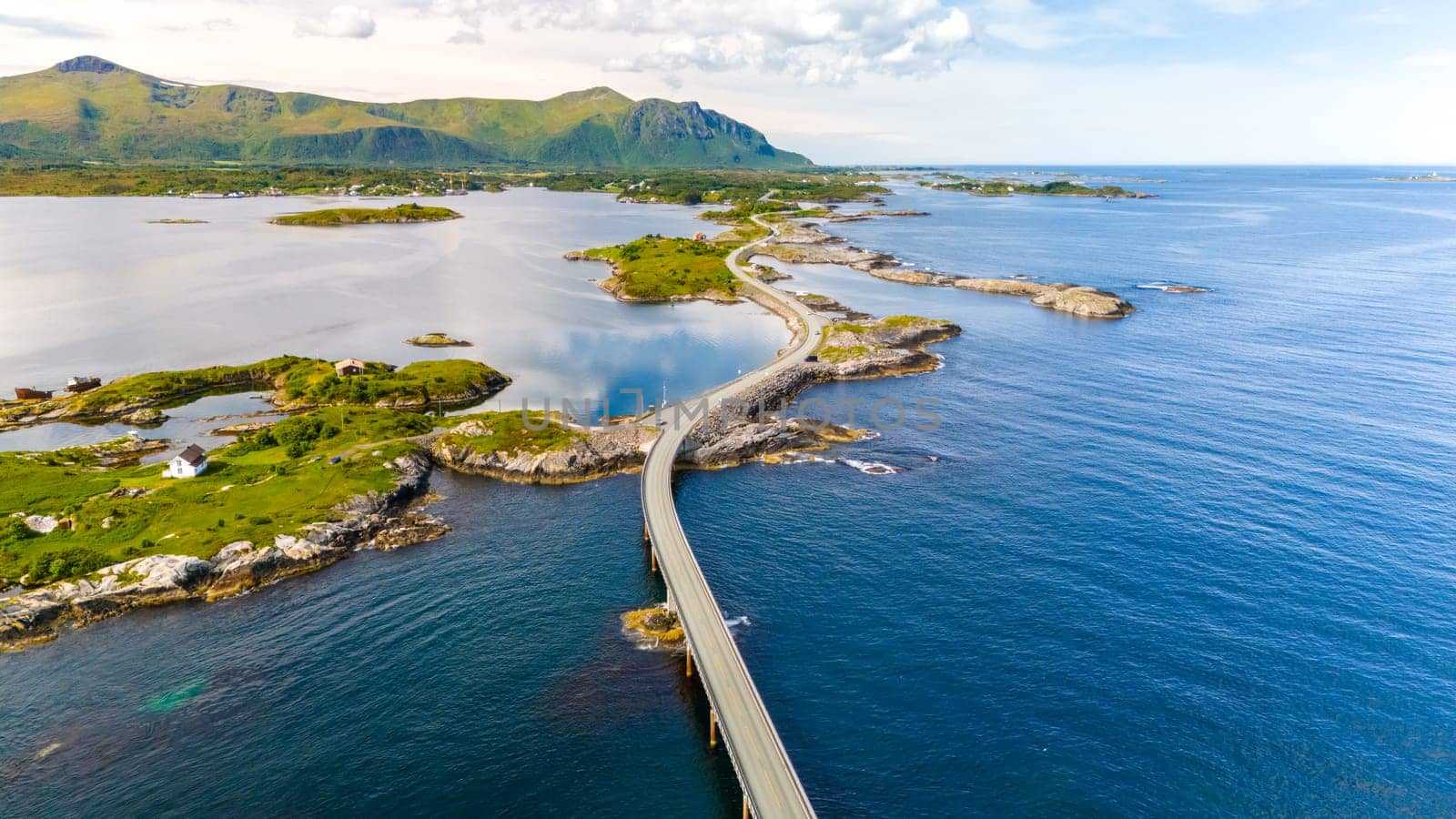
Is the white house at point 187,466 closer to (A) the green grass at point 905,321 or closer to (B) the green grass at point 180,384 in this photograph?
(B) the green grass at point 180,384

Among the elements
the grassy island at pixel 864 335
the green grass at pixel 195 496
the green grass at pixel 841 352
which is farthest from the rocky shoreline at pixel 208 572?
the grassy island at pixel 864 335

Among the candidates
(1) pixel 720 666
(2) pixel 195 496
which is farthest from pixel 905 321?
(2) pixel 195 496

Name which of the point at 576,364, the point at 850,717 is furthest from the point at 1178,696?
the point at 576,364

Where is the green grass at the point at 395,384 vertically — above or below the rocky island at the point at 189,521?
above

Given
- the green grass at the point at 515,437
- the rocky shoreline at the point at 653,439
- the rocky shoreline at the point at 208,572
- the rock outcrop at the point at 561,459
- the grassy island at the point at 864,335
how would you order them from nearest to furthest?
the rocky shoreline at the point at 208,572 → the rock outcrop at the point at 561,459 → the rocky shoreline at the point at 653,439 → the green grass at the point at 515,437 → the grassy island at the point at 864,335

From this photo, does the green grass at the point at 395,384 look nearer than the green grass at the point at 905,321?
Yes

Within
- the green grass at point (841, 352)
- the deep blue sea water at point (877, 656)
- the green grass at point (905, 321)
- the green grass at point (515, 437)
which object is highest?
the green grass at point (905, 321)

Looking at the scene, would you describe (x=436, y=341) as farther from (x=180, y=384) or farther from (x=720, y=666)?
(x=720, y=666)

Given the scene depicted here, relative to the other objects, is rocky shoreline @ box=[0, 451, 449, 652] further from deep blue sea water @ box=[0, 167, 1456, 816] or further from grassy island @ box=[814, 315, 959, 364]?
grassy island @ box=[814, 315, 959, 364]
